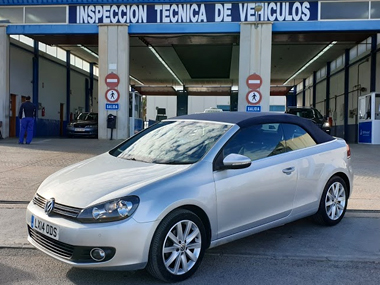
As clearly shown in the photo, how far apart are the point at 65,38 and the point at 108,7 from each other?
142 inches

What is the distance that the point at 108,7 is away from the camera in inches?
648

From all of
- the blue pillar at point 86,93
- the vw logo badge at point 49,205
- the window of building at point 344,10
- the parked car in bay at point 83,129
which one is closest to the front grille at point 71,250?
the vw logo badge at point 49,205

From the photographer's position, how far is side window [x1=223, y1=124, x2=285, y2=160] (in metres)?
4.07

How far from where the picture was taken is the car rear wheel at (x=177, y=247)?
3.20m

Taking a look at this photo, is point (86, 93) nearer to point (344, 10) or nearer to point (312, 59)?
point (312, 59)

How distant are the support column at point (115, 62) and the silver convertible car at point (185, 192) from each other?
1207cm

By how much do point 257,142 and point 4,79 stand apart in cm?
1569

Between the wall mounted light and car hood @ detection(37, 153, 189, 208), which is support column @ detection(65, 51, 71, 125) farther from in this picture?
car hood @ detection(37, 153, 189, 208)

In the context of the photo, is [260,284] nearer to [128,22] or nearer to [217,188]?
[217,188]

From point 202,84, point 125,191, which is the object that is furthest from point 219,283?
point 202,84

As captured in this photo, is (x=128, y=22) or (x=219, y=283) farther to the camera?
(x=128, y=22)

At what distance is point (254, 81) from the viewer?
53.2 feet

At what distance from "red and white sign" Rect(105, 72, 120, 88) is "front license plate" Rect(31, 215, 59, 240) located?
13.5 metres

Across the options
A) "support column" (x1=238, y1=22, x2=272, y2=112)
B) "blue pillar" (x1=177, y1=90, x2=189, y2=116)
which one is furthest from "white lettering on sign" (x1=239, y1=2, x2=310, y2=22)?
"blue pillar" (x1=177, y1=90, x2=189, y2=116)
